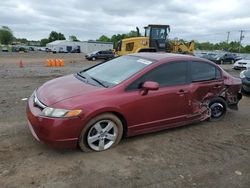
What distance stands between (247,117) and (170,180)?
3811 mm

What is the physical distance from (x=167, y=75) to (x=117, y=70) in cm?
91

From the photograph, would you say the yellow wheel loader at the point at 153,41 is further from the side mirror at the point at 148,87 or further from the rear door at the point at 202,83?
the side mirror at the point at 148,87

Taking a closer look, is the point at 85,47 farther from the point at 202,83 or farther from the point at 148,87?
the point at 148,87

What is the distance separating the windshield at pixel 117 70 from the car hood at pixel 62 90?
1.16 ft

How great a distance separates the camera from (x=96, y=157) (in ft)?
12.8

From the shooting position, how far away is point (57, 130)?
143 inches

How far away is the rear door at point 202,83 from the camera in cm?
506

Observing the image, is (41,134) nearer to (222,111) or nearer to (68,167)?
(68,167)

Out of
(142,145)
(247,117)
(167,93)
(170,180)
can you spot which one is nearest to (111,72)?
(167,93)

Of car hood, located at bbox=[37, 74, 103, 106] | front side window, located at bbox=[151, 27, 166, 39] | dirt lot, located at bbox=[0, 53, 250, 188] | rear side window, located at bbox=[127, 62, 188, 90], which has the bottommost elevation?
dirt lot, located at bbox=[0, 53, 250, 188]

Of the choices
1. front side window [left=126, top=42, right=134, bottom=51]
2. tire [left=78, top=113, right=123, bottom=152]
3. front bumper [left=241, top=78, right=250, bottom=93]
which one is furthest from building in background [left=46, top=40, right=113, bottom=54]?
tire [left=78, top=113, right=123, bottom=152]

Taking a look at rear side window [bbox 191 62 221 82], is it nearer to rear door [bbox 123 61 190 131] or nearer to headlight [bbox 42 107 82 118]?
rear door [bbox 123 61 190 131]

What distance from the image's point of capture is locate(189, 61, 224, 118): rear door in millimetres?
5062

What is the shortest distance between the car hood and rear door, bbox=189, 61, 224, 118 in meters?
1.95
